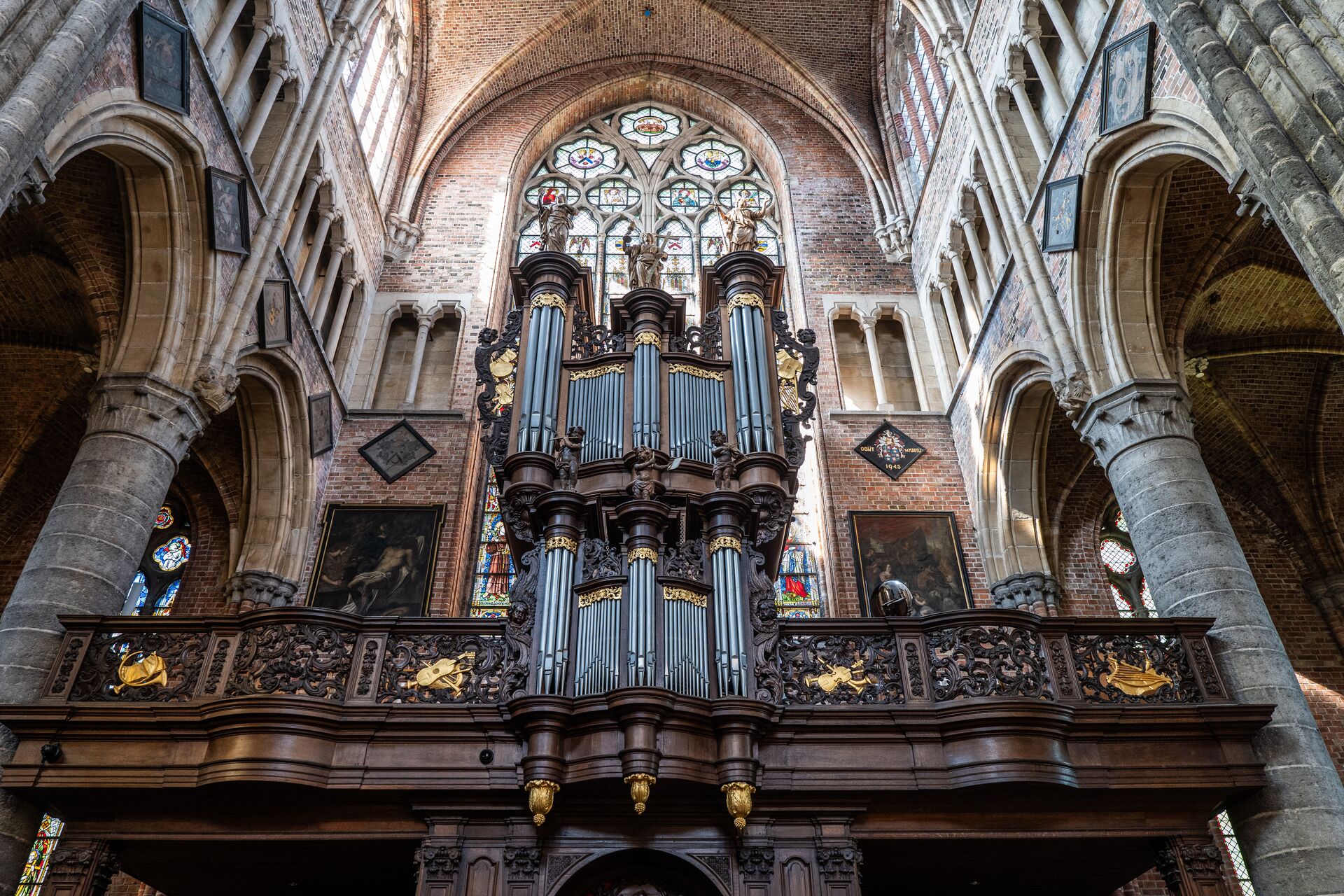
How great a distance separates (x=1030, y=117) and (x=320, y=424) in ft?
33.7

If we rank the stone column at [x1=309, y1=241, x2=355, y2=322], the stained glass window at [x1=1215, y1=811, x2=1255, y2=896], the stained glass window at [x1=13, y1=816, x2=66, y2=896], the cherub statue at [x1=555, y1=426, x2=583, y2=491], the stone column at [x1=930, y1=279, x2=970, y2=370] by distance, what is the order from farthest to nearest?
the stone column at [x1=930, y1=279, x2=970, y2=370], the stone column at [x1=309, y1=241, x2=355, y2=322], the stained glass window at [x1=1215, y1=811, x2=1255, y2=896], the stained glass window at [x1=13, y1=816, x2=66, y2=896], the cherub statue at [x1=555, y1=426, x2=583, y2=491]

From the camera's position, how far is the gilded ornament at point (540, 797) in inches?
309

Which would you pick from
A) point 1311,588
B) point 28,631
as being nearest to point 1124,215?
point 1311,588

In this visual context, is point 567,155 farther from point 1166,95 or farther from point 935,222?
point 1166,95

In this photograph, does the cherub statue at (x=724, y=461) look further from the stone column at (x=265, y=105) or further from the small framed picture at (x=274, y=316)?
the stone column at (x=265, y=105)

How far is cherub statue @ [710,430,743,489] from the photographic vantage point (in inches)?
399

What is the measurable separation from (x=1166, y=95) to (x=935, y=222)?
7354mm

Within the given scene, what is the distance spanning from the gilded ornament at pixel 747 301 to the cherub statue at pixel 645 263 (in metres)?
1.08

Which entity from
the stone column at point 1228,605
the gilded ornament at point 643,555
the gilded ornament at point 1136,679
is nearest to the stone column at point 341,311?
the gilded ornament at point 643,555

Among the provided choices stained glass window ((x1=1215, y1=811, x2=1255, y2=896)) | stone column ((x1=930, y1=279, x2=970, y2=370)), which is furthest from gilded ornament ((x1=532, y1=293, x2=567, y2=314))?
stained glass window ((x1=1215, y1=811, x2=1255, y2=896))

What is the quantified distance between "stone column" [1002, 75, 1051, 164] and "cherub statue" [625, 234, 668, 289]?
4880mm

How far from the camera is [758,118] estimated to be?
69.3ft

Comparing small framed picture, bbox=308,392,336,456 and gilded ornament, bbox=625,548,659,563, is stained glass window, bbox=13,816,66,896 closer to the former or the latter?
small framed picture, bbox=308,392,336,456

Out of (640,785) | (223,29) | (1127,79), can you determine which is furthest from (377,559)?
(1127,79)
